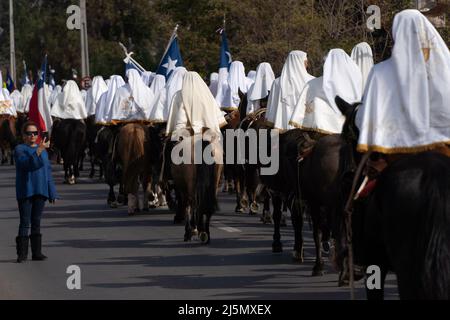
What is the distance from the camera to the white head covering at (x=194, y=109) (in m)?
17.8

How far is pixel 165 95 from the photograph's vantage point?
73.3 ft

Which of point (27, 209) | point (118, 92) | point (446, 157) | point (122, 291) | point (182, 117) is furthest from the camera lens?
point (118, 92)

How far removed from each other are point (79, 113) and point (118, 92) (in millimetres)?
8195

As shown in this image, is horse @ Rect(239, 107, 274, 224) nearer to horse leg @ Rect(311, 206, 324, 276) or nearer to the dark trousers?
the dark trousers

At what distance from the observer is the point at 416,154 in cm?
Answer: 800

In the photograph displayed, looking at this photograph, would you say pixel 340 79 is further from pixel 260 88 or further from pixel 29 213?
pixel 260 88

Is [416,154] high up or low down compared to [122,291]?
up

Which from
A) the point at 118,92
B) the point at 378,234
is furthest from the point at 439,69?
the point at 118,92

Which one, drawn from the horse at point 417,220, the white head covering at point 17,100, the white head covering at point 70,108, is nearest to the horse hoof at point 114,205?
the white head covering at point 70,108


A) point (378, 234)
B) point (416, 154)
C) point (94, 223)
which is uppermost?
point (416, 154)

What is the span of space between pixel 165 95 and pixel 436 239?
50.2 ft

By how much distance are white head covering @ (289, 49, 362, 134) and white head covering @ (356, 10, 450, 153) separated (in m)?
5.44

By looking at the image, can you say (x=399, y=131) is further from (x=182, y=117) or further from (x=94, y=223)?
(x=94, y=223)

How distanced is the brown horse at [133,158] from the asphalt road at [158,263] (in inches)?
17.6
